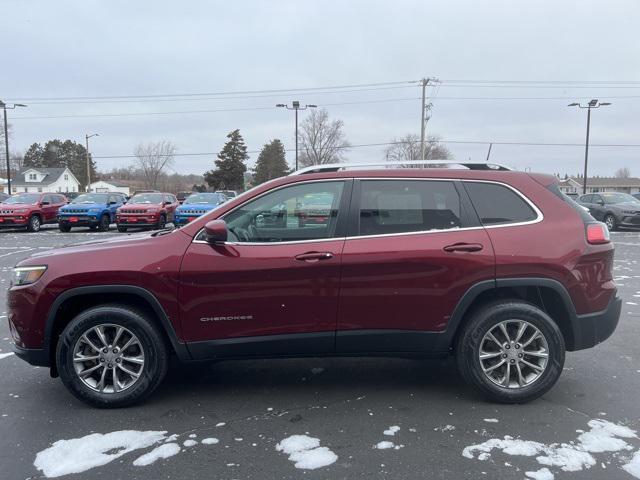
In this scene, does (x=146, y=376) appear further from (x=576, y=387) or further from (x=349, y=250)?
(x=576, y=387)

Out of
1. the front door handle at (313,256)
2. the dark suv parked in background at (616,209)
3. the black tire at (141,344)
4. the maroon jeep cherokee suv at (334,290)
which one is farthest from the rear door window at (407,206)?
the dark suv parked in background at (616,209)

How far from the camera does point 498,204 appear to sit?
4.03 m

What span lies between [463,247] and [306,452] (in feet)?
5.94

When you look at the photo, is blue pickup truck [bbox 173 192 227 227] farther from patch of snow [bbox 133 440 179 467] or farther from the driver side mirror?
patch of snow [bbox 133 440 179 467]

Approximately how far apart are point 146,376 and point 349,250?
1.78 meters

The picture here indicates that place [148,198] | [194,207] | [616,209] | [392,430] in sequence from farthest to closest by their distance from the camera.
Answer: [148,198], [616,209], [194,207], [392,430]

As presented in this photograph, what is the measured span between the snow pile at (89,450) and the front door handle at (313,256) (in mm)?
1509

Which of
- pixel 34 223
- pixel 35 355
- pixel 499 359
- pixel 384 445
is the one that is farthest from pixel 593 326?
pixel 34 223

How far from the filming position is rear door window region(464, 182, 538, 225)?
13.0ft

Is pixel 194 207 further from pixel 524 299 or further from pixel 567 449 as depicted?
pixel 567 449

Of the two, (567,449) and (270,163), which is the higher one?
(270,163)

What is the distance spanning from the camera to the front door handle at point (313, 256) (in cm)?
377

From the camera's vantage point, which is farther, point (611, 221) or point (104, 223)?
point (104, 223)

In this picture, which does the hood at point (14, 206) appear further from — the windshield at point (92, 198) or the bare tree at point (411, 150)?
the bare tree at point (411, 150)
